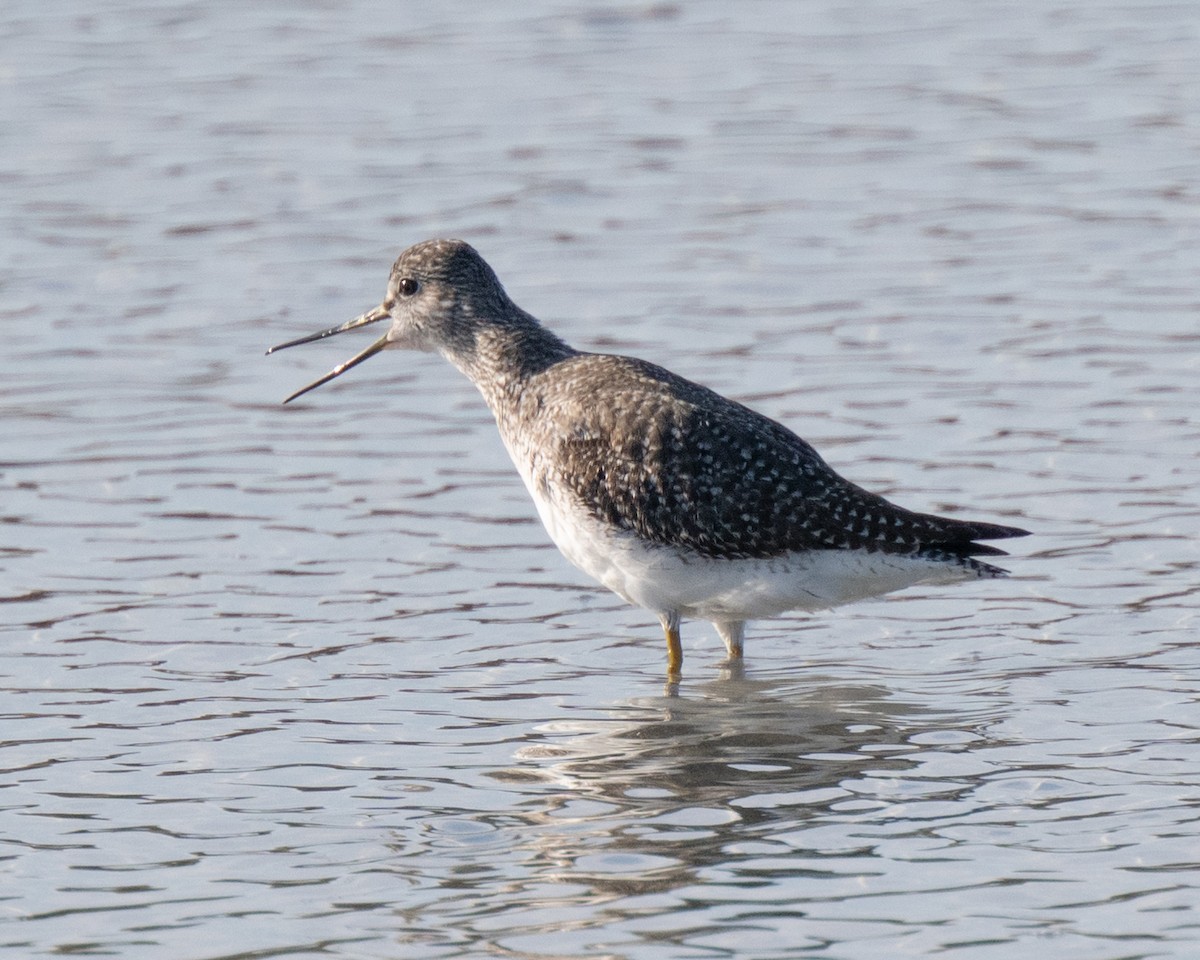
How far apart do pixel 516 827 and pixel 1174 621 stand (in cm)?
399

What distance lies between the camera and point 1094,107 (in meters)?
20.7

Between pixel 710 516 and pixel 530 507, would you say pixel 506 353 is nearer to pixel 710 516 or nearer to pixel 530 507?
pixel 710 516

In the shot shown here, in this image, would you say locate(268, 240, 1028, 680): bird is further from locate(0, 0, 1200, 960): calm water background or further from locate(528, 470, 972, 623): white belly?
locate(0, 0, 1200, 960): calm water background

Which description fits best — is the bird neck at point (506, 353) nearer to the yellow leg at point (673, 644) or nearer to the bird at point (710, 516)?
the bird at point (710, 516)

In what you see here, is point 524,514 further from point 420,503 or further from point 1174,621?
point 1174,621

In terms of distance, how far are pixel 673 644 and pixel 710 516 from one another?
75 centimetres

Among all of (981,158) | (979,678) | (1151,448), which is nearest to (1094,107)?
(981,158)

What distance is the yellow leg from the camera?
10.2m

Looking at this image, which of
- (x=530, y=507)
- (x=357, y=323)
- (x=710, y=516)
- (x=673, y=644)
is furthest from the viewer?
(x=530, y=507)

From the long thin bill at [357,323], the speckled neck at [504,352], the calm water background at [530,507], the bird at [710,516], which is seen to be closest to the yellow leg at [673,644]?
the bird at [710,516]

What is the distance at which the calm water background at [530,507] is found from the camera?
7699 millimetres

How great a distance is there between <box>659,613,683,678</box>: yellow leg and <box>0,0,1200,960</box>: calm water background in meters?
0.31

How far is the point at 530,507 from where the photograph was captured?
41.7 feet

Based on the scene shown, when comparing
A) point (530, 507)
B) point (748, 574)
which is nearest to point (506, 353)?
point (530, 507)
